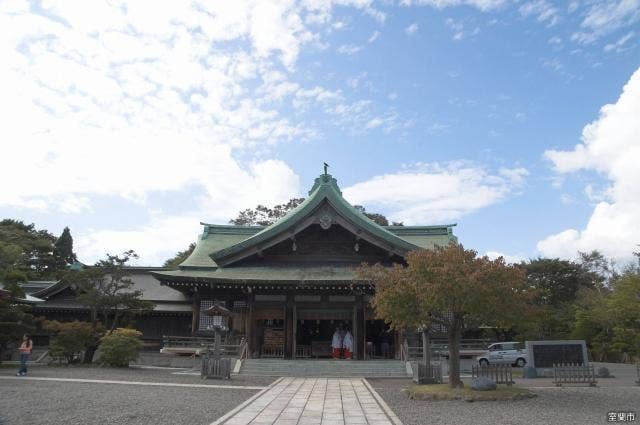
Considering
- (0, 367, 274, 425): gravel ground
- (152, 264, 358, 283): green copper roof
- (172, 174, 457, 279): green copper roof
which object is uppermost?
(172, 174, 457, 279): green copper roof

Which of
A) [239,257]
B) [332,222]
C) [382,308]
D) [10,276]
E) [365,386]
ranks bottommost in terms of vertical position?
[365,386]

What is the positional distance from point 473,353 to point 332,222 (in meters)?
9.88

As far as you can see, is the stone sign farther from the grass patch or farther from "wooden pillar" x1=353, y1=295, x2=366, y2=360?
"wooden pillar" x1=353, y1=295, x2=366, y2=360

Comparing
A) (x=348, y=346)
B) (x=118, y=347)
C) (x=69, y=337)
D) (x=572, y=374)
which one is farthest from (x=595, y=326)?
(x=69, y=337)

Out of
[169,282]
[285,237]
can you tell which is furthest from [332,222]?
[169,282]

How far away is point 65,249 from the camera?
208ft

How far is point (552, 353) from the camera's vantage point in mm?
20297

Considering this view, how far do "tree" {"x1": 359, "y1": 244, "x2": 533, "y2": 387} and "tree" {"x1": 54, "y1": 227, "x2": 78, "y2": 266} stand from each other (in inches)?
2276

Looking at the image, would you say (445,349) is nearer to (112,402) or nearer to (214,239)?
(112,402)

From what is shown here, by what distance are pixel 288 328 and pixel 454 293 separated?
1241 centimetres

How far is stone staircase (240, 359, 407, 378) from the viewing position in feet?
66.5

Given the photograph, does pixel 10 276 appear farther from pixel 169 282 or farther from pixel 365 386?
pixel 365 386

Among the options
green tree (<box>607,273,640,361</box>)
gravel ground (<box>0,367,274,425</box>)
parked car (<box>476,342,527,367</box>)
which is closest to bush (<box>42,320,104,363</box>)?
gravel ground (<box>0,367,274,425</box>)

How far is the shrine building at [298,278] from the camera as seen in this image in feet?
78.3
